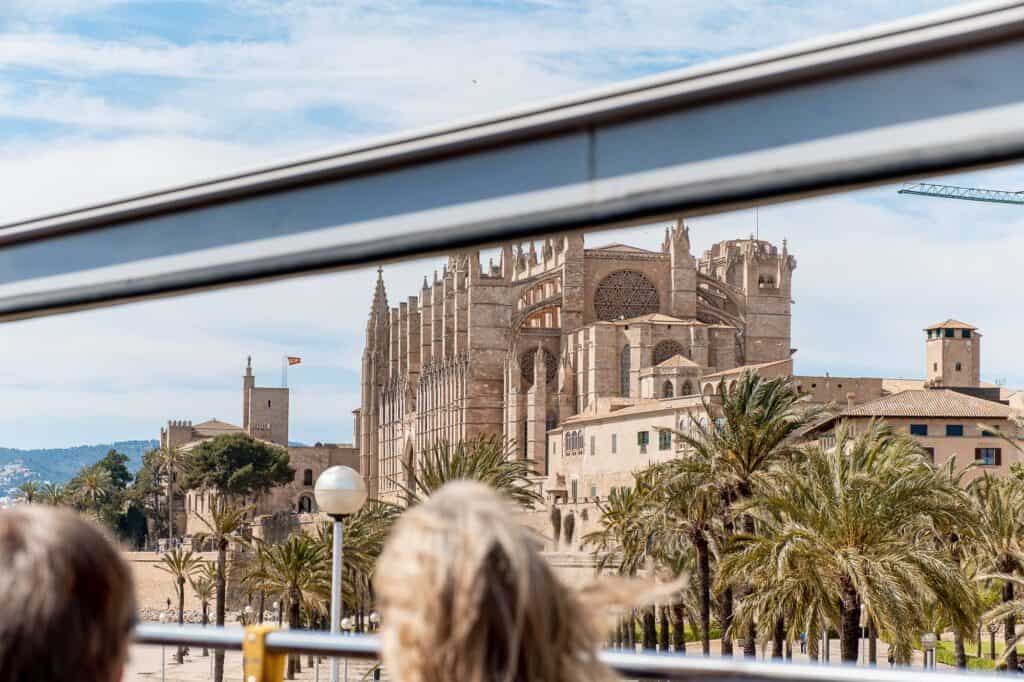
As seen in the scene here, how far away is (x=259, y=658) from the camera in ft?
7.45

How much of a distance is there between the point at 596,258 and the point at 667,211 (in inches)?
3241

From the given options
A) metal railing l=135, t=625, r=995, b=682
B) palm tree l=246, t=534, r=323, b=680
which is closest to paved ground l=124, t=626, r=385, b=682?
palm tree l=246, t=534, r=323, b=680

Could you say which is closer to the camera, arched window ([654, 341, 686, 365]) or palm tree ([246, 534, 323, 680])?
palm tree ([246, 534, 323, 680])

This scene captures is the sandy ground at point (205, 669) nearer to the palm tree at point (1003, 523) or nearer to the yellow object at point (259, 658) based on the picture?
the palm tree at point (1003, 523)

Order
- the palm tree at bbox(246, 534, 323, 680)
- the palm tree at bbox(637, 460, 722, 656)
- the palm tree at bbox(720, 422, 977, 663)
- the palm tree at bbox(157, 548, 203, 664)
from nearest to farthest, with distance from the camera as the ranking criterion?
the palm tree at bbox(720, 422, 977, 663) < the palm tree at bbox(637, 460, 722, 656) < the palm tree at bbox(246, 534, 323, 680) < the palm tree at bbox(157, 548, 203, 664)

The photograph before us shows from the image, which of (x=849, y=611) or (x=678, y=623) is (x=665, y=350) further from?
(x=849, y=611)

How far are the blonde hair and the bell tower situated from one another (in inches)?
3279

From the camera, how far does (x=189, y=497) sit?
102 metres

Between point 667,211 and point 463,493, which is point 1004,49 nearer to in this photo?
point 667,211

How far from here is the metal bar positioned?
5.98ft

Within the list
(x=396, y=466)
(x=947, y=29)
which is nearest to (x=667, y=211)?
(x=947, y=29)

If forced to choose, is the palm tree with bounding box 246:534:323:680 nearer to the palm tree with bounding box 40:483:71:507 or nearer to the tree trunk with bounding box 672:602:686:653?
the tree trunk with bounding box 672:602:686:653

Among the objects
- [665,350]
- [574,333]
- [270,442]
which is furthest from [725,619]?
[270,442]

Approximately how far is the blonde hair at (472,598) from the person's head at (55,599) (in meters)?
0.29
